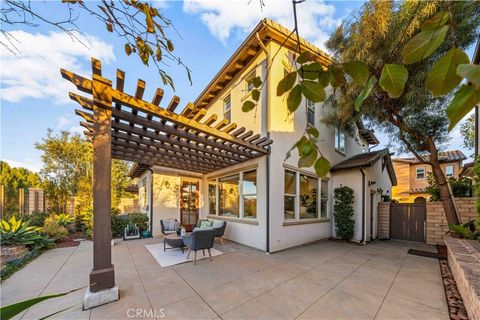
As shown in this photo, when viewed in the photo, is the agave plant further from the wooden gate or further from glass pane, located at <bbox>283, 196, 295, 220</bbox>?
the wooden gate

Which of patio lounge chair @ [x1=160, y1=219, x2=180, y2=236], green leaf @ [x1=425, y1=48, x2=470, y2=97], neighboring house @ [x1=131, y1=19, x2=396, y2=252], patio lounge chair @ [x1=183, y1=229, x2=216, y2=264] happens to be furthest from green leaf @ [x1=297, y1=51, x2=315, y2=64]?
patio lounge chair @ [x1=160, y1=219, x2=180, y2=236]

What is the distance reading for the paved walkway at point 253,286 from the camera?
312 centimetres

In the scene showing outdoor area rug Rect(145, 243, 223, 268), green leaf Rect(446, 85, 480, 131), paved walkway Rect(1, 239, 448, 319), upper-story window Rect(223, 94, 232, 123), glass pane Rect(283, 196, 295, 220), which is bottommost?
outdoor area rug Rect(145, 243, 223, 268)

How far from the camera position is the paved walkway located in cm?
312

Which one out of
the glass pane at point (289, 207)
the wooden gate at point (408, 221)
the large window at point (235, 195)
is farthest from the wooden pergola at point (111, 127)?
the wooden gate at point (408, 221)

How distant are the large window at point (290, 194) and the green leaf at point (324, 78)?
19.4ft

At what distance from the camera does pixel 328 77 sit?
3.65ft

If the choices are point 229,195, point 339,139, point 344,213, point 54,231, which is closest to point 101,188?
point 229,195

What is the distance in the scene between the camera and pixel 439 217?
755cm

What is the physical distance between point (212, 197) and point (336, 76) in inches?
337

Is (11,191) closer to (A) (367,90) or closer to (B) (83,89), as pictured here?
(B) (83,89)

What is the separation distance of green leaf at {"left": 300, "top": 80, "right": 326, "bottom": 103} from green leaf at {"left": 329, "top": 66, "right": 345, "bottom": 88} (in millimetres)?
161

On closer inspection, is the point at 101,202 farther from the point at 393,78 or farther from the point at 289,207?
the point at 289,207

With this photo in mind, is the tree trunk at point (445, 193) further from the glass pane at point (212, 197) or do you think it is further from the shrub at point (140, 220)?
the shrub at point (140, 220)
